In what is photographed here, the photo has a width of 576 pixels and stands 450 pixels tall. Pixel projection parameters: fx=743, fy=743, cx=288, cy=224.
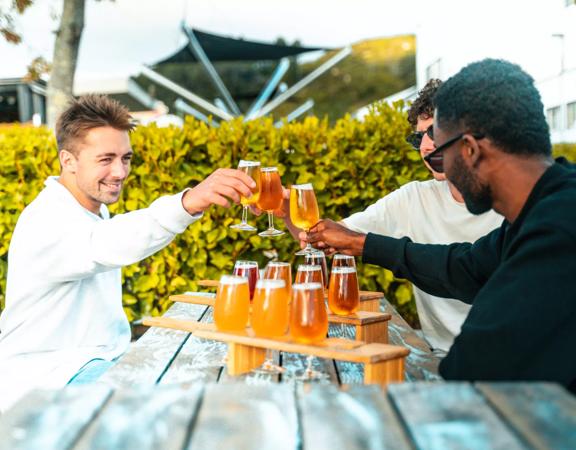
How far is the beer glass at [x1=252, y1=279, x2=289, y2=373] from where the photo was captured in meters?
2.22

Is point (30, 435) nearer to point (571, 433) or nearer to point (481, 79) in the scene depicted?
point (571, 433)

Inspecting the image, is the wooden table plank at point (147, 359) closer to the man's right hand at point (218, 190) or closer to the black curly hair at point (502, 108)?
the man's right hand at point (218, 190)

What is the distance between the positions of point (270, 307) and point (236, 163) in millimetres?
2994

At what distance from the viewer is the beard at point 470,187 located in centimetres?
217

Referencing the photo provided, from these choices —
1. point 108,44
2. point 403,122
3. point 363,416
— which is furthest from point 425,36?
point 108,44

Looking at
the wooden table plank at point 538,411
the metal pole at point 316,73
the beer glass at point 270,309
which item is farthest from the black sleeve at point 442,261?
the metal pole at point 316,73

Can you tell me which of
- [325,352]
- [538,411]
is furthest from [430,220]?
[538,411]

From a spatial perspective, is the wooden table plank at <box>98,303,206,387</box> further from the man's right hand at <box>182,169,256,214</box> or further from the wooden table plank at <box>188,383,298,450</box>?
the wooden table plank at <box>188,383,298,450</box>

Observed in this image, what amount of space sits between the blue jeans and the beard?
155 cm

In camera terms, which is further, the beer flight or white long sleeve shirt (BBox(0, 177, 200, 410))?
white long sleeve shirt (BBox(0, 177, 200, 410))

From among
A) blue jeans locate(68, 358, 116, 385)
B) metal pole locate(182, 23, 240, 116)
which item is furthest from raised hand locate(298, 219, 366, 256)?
metal pole locate(182, 23, 240, 116)

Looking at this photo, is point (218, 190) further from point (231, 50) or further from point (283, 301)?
point (231, 50)

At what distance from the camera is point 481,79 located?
209 cm

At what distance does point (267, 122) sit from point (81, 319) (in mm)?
2373
